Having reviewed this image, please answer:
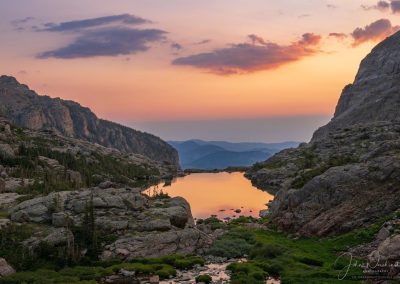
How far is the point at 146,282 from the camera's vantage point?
45312mm

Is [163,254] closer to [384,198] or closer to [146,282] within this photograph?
[146,282]

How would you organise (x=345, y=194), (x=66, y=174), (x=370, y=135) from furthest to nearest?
1. (x=370, y=135)
2. (x=66, y=174)
3. (x=345, y=194)

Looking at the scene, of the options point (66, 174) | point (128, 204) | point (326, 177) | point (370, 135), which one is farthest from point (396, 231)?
point (370, 135)

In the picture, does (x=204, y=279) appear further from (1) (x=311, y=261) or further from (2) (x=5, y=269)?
(2) (x=5, y=269)

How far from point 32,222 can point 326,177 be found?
147 ft

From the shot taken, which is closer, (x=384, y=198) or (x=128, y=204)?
(x=384, y=198)

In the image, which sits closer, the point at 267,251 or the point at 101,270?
the point at 101,270

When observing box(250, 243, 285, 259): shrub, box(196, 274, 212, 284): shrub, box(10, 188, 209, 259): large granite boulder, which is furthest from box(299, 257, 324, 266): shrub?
box(10, 188, 209, 259): large granite boulder

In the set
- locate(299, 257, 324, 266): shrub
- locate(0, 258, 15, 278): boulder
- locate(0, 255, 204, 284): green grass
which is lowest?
locate(299, 257, 324, 266): shrub

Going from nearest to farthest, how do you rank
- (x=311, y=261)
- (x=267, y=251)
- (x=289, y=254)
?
(x=311, y=261) → (x=289, y=254) → (x=267, y=251)

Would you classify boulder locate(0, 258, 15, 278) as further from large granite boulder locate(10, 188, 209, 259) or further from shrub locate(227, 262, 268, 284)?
shrub locate(227, 262, 268, 284)

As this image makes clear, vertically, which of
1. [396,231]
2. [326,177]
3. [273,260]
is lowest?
[273,260]
